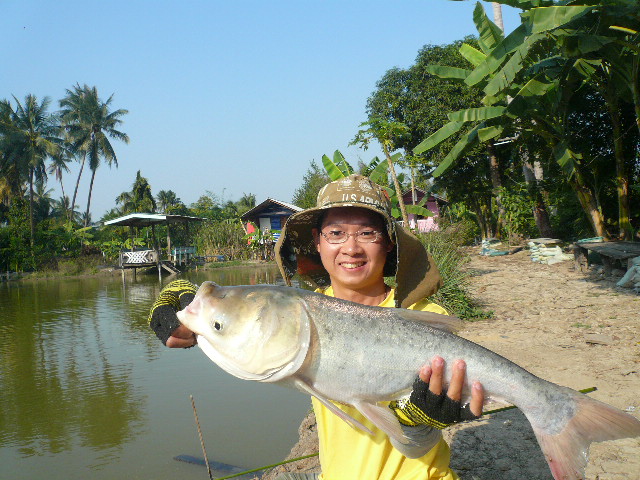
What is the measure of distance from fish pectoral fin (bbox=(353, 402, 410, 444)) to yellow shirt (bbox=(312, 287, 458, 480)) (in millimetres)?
340

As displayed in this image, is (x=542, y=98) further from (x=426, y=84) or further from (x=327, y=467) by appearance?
(x=426, y=84)

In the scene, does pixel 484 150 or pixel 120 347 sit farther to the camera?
pixel 484 150

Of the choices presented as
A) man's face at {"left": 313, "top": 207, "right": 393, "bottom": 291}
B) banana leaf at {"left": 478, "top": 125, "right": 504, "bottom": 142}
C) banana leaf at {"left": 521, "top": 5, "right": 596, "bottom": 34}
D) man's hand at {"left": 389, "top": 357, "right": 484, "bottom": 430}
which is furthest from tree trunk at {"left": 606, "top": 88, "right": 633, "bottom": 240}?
man's hand at {"left": 389, "top": 357, "right": 484, "bottom": 430}

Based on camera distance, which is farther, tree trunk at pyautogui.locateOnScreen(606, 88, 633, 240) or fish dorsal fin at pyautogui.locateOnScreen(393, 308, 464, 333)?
tree trunk at pyautogui.locateOnScreen(606, 88, 633, 240)

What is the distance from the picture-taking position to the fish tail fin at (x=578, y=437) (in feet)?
5.59

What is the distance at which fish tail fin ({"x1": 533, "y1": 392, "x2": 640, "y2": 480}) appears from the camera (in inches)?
67.1

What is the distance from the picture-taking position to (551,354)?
5836 millimetres

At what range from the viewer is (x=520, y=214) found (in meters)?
19.5

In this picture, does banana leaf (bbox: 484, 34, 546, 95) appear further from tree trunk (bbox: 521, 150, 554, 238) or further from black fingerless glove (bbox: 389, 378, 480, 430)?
tree trunk (bbox: 521, 150, 554, 238)

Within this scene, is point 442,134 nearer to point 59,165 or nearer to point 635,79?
point 635,79

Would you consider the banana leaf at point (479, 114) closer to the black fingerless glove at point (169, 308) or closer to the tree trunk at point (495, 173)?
the black fingerless glove at point (169, 308)

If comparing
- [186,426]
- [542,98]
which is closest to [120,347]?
[186,426]

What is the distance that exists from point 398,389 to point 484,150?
66.9 ft

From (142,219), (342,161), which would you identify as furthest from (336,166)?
(142,219)
